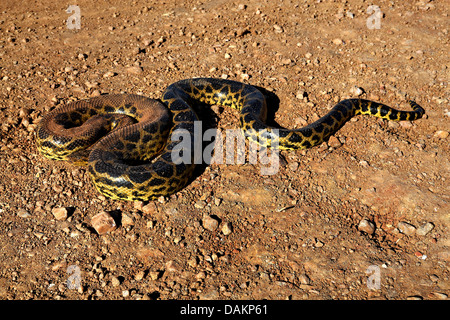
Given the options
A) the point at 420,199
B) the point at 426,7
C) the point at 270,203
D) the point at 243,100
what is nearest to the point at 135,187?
the point at 270,203

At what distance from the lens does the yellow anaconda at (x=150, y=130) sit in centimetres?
717

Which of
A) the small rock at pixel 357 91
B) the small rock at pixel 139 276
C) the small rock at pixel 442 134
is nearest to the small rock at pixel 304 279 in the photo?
the small rock at pixel 139 276

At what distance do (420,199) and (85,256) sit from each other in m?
6.01

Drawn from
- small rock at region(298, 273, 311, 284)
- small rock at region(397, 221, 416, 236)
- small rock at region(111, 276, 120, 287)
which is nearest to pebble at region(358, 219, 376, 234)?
small rock at region(397, 221, 416, 236)

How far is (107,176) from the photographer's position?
7055mm

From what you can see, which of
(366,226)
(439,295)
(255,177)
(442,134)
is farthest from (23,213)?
(442,134)

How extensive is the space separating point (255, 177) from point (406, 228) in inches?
113

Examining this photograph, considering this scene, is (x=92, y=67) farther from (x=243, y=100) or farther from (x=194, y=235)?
(x=194, y=235)

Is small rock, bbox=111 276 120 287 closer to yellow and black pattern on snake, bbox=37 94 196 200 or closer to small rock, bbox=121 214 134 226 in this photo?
small rock, bbox=121 214 134 226

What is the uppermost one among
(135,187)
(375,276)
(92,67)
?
(92,67)

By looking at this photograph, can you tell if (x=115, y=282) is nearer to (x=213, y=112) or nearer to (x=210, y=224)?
(x=210, y=224)

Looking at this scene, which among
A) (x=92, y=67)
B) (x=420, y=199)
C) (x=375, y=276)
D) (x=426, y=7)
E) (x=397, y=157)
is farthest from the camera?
(x=426, y=7)

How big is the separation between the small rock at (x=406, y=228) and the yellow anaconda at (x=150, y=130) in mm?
2522

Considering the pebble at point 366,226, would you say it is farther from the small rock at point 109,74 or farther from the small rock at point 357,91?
the small rock at point 109,74
